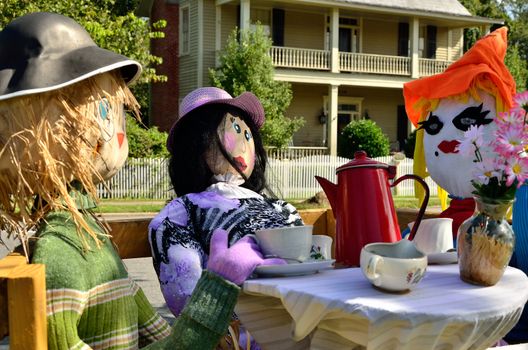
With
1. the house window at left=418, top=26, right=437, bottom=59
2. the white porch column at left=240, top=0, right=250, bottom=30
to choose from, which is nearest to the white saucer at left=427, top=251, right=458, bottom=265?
the white porch column at left=240, top=0, right=250, bottom=30

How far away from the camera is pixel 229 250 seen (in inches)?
69.8

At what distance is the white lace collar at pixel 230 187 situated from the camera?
2.69 m


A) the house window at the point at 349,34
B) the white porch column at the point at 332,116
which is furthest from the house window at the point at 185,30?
the house window at the point at 349,34

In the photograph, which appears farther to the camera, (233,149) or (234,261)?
(233,149)

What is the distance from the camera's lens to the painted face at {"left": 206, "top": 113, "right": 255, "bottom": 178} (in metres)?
2.75

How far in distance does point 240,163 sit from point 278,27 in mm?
17735

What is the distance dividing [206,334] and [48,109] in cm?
76

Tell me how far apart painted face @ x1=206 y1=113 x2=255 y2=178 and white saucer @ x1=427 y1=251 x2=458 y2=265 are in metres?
0.95

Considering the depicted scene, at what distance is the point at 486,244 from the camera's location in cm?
191

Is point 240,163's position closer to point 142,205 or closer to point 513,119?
point 513,119

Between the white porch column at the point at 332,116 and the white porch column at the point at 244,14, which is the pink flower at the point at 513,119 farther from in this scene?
the white porch column at the point at 332,116

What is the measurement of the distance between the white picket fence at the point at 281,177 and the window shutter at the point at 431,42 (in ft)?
22.9

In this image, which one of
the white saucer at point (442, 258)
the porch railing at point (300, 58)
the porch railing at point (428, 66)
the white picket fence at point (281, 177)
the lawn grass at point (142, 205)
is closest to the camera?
the white saucer at point (442, 258)

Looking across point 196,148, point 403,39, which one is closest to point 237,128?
point 196,148
